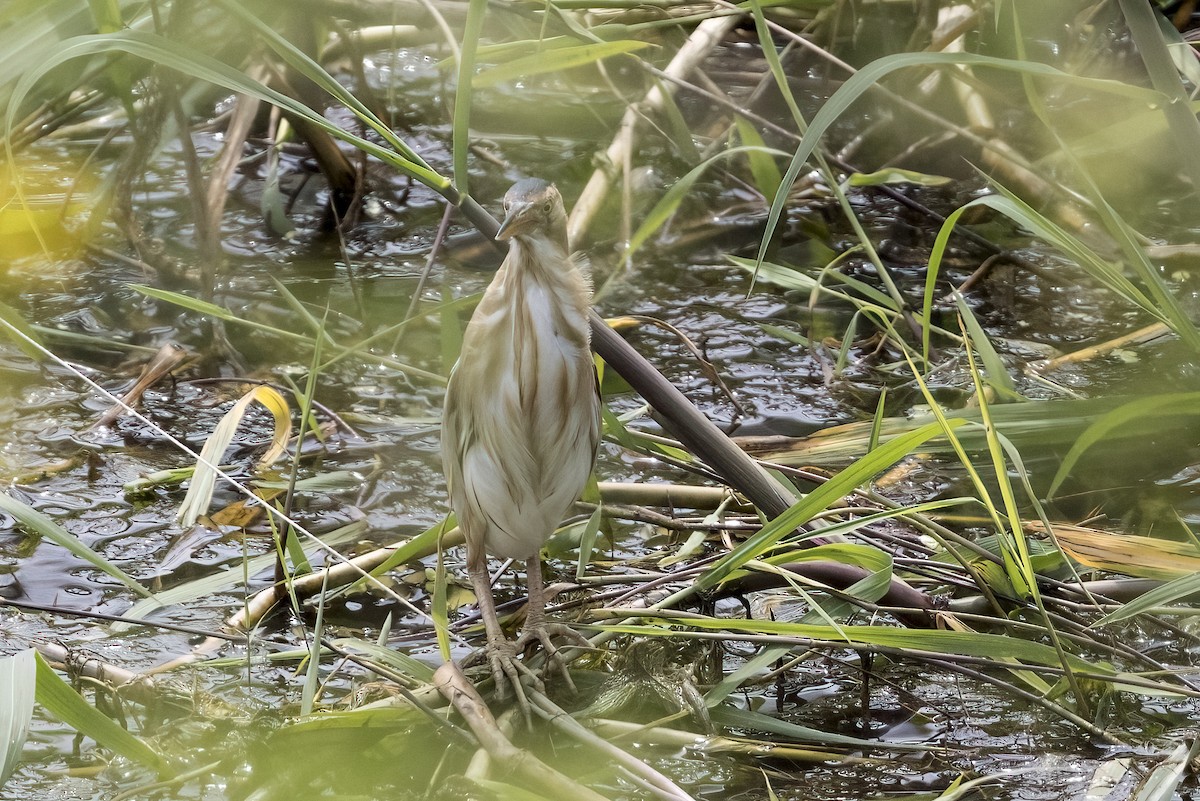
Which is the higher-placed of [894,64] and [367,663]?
[894,64]

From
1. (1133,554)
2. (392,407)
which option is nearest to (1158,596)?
(1133,554)

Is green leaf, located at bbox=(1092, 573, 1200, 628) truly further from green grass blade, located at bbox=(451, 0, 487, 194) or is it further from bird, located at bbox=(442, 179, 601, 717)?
green grass blade, located at bbox=(451, 0, 487, 194)

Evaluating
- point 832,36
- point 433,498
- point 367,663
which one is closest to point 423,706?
point 367,663

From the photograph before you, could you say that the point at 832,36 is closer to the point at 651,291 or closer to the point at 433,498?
the point at 651,291

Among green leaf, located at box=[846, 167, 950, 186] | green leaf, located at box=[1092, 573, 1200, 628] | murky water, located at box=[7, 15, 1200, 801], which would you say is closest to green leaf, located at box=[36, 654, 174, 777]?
murky water, located at box=[7, 15, 1200, 801]

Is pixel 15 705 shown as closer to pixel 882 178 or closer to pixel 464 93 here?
pixel 464 93

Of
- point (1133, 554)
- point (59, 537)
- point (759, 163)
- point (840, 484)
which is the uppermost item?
point (759, 163)

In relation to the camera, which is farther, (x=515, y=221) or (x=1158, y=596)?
(x=515, y=221)

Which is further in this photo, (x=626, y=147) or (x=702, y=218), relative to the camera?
(x=702, y=218)
